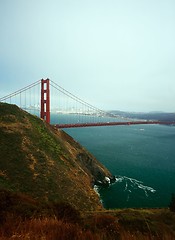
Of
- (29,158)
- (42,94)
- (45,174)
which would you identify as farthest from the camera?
(42,94)

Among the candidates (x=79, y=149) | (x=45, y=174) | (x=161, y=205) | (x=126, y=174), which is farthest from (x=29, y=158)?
(x=126, y=174)

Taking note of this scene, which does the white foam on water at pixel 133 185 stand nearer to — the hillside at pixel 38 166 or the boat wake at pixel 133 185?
the boat wake at pixel 133 185

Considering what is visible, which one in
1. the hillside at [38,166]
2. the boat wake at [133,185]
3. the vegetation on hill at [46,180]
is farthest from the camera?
the boat wake at [133,185]

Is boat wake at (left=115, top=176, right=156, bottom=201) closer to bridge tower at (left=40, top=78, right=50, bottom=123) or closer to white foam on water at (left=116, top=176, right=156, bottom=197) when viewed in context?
white foam on water at (left=116, top=176, right=156, bottom=197)

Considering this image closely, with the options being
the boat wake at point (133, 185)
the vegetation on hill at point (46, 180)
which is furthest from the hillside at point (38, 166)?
the boat wake at point (133, 185)

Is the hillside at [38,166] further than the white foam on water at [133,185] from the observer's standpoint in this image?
No

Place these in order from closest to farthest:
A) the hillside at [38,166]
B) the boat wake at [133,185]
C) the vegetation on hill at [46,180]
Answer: the vegetation on hill at [46,180] < the hillside at [38,166] < the boat wake at [133,185]

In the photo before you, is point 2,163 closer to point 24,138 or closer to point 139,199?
point 24,138

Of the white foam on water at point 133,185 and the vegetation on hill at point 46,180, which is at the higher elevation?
the vegetation on hill at point 46,180

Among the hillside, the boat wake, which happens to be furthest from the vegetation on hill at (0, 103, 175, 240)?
the boat wake
